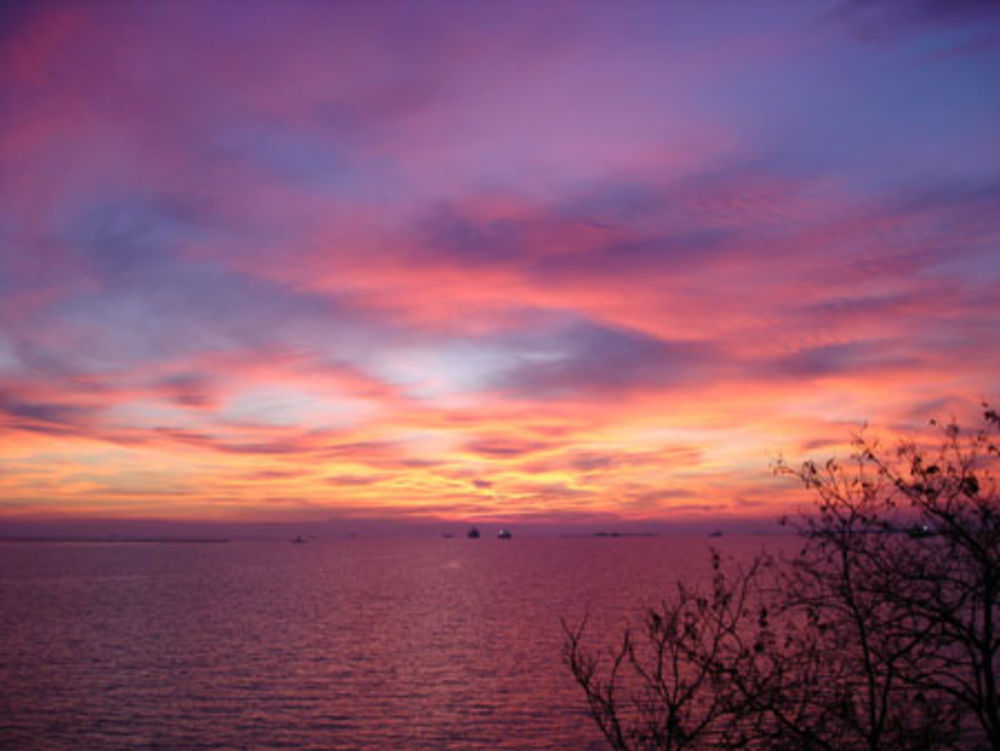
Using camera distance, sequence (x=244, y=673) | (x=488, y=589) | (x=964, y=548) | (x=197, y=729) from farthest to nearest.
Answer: (x=488, y=589) → (x=244, y=673) → (x=197, y=729) → (x=964, y=548)

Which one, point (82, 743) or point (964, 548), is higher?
point (964, 548)

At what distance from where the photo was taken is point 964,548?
47.8 feet

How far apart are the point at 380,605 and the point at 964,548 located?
358ft

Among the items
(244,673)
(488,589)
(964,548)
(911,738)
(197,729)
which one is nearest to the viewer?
(964,548)

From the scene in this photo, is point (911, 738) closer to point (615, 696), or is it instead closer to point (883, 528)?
point (883, 528)

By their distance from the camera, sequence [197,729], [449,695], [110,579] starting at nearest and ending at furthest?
1. [197,729]
2. [449,695]
3. [110,579]

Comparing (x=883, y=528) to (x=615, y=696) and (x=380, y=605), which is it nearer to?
(x=615, y=696)

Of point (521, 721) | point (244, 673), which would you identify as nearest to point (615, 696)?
point (521, 721)

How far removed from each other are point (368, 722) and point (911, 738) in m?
38.5

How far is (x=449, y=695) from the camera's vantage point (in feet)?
181

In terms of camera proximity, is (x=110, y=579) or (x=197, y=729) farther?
(x=110, y=579)

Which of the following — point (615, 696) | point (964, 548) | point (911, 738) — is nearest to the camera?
point (964, 548)

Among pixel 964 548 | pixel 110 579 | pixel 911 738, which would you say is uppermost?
pixel 964 548

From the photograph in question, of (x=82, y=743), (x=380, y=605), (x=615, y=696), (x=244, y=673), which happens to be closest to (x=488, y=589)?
(x=380, y=605)
